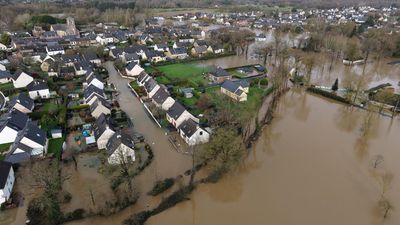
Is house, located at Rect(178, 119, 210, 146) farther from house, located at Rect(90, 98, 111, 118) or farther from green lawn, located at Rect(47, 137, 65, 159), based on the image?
green lawn, located at Rect(47, 137, 65, 159)

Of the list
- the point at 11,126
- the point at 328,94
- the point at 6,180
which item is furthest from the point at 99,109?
the point at 328,94

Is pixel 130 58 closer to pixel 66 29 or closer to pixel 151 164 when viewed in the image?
pixel 151 164

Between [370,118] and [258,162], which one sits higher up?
[370,118]

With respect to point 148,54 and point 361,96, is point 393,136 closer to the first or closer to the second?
point 361,96

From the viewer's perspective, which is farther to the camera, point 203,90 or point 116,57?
point 116,57

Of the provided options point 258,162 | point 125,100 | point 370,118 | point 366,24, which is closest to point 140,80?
point 125,100

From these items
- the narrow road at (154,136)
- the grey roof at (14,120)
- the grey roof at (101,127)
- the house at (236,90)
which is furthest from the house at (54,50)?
the house at (236,90)

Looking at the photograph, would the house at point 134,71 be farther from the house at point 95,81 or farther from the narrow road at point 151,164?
the narrow road at point 151,164
